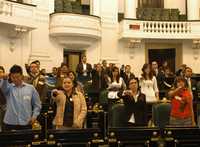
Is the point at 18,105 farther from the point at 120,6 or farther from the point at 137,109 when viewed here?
the point at 120,6

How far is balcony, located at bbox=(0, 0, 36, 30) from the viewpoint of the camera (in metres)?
14.3

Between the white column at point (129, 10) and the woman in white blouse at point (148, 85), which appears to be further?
the white column at point (129, 10)

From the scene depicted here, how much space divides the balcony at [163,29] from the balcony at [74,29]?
5.22 feet

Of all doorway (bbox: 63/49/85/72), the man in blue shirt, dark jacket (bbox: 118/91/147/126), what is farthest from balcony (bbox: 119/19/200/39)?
the man in blue shirt

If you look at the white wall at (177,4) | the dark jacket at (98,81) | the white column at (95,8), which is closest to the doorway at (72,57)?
the white column at (95,8)

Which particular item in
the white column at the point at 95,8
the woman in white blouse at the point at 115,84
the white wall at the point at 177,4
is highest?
the white wall at the point at 177,4

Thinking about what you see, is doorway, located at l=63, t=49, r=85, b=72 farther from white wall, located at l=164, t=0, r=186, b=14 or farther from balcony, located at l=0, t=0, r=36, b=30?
white wall, located at l=164, t=0, r=186, b=14

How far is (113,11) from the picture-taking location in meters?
18.4

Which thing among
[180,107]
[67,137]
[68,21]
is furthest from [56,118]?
[68,21]

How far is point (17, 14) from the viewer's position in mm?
14820

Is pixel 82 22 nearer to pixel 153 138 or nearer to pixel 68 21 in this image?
pixel 68 21

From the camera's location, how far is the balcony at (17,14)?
14.3 meters

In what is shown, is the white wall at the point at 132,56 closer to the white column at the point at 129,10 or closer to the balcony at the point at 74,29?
the white column at the point at 129,10

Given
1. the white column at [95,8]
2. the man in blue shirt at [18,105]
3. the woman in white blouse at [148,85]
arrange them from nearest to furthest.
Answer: the man in blue shirt at [18,105], the woman in white blouse at [148,85], the white column at [95,8]
